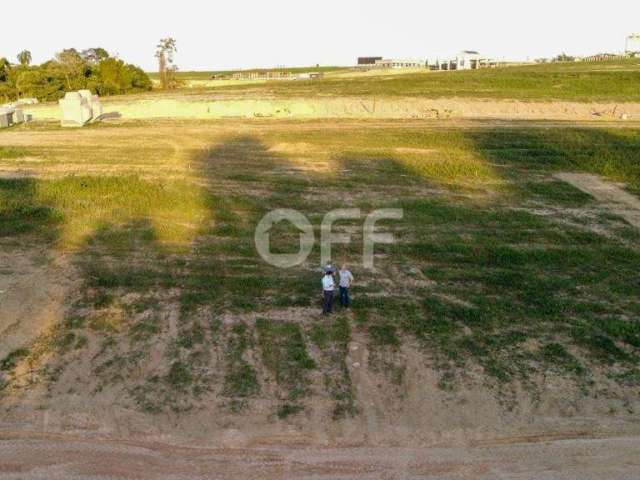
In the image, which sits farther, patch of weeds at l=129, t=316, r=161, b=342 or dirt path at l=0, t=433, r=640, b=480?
patch of weeds at l=129, t=316, r=161, b=342

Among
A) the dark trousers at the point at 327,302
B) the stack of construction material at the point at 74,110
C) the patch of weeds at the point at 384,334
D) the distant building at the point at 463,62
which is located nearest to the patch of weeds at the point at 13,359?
the dark trousers at the point at 327,302

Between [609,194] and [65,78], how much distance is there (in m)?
60.6

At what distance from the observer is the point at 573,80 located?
2413 inches

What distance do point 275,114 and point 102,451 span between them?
42.6 meters

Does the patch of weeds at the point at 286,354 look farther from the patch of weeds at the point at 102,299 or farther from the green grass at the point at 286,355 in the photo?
the patch of weeds at the point at 102,299

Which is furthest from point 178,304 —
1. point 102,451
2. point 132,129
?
point 132,129

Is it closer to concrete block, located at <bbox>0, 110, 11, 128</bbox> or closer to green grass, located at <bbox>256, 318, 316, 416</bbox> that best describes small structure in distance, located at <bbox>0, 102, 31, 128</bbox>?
concrete block, located at <bbox>0, 110, 11, 128</bbox>

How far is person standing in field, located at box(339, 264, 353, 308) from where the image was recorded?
16891mm

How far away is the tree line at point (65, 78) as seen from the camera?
69.9m

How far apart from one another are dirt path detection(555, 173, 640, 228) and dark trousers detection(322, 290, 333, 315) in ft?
44.4

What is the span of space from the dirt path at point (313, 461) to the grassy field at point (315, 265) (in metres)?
1.27

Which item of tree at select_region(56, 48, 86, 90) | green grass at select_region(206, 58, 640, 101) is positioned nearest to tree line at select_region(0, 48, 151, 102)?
tree at select_region(56, 48, 86, 90)

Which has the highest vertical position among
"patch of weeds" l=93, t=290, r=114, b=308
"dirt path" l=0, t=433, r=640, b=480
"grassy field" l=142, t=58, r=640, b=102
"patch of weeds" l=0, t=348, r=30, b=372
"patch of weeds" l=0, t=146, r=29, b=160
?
"grassy field" l=142, t=58, r=640, b=102

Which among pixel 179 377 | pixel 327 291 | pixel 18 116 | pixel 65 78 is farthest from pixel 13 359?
pixel 65 78
